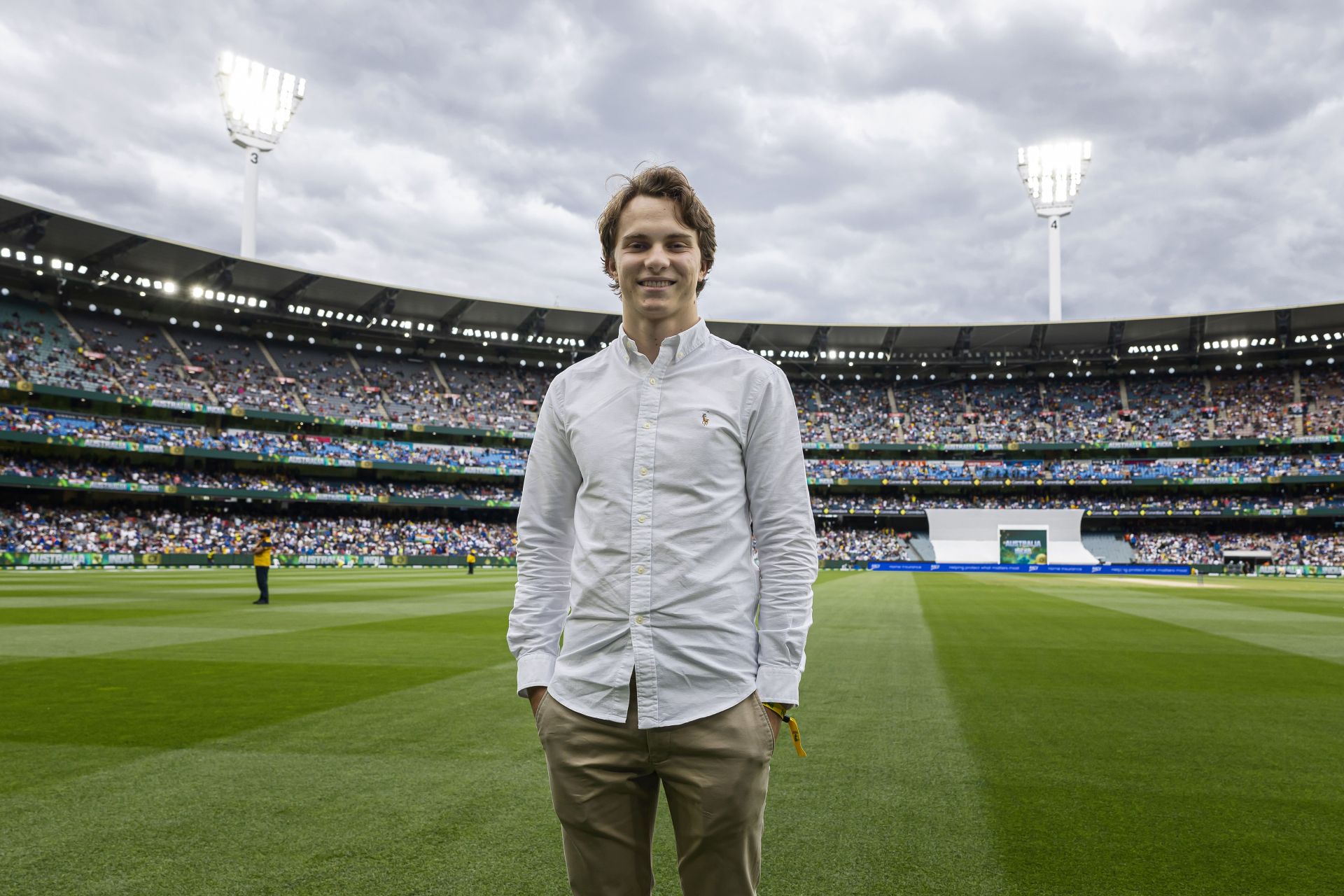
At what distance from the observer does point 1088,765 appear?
21.8ft

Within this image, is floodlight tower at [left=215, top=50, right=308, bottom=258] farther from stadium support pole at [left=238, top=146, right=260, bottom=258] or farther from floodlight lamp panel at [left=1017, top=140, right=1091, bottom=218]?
floodlight lamp panel at [left=1017, top=140, right=1091, bottom=218]

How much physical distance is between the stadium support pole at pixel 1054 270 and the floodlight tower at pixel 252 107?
54330mm

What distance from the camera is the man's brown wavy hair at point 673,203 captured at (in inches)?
104

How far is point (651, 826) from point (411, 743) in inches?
205

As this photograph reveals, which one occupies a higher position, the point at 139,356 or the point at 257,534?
the point at 139,356

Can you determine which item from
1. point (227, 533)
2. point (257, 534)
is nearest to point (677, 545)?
point (257, 534)

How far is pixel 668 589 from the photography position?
238 cm

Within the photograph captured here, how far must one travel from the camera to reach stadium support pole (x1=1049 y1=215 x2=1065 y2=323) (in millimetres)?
65000

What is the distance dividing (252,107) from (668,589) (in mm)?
60489

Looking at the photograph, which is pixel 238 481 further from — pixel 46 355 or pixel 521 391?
pixel 521 391

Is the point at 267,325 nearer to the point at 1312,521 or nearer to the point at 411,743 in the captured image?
the point at 411,743

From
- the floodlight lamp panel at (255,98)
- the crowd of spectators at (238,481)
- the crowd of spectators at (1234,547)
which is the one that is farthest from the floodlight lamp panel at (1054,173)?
the floodlight lamp panel at (255,98)

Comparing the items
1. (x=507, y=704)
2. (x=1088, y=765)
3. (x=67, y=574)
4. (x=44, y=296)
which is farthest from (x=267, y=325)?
(x=1088, y=765)

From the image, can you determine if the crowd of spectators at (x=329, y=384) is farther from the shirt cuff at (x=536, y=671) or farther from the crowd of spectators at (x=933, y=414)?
the shirt cuff at (x=536, y=671)
